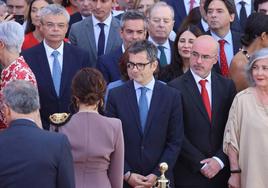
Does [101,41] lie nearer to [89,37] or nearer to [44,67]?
[89,37]

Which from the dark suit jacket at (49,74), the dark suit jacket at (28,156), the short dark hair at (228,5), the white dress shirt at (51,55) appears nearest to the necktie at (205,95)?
the dark suit jacket at (49,74)

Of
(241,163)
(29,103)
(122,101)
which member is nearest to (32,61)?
(122,101)

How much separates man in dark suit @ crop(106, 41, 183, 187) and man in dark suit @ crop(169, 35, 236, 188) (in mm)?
220

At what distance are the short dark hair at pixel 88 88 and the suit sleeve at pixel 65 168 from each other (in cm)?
94

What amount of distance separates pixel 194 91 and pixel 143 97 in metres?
0.56

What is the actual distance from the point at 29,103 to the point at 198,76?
115 inches

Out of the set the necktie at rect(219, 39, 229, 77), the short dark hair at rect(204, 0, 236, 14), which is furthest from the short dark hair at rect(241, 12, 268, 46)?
the short dark hair at rect(204, 0, 236, 14)

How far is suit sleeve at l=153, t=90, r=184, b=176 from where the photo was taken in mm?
7602

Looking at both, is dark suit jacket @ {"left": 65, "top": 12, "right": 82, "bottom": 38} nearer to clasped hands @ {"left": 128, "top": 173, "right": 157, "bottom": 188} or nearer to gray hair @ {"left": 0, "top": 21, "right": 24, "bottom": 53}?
gray hair @ {"left": 0, "top": 21, "right": 24, "bottom": 53}

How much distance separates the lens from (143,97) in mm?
7680

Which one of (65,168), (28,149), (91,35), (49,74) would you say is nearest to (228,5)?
(91,35)

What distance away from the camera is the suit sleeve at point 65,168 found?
5406mm

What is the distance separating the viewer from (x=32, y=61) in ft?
27.6

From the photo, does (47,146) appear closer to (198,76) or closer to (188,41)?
(198,76)
